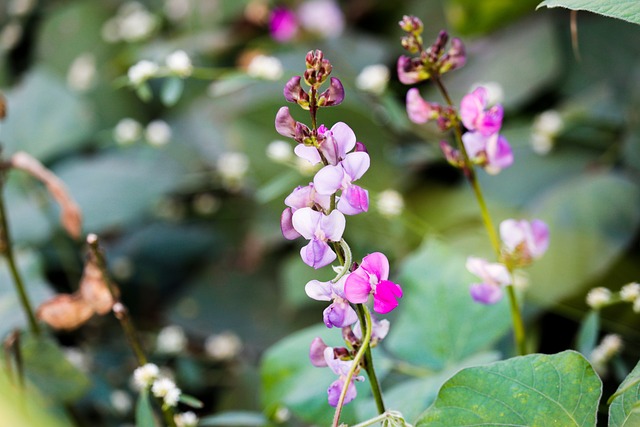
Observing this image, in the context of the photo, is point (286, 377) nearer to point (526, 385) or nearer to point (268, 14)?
point (526, 385)

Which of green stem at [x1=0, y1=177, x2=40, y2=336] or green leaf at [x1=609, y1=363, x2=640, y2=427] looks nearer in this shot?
green leaf at [x1=609, y1=363, x2=640, y2=427]

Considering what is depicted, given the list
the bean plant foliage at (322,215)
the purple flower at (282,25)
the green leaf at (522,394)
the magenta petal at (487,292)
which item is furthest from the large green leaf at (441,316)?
the purple flower at (282,25)

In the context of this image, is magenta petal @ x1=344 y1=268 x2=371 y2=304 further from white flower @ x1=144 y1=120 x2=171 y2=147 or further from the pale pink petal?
white flower @ x1=144 y1=120 x2=171 y2=147

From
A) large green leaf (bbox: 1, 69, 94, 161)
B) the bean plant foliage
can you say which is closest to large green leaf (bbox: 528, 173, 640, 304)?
the bean plant foliage

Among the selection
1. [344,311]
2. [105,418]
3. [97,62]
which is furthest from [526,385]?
[97,62]

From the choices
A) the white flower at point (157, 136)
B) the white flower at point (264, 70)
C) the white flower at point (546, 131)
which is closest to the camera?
the white flower at point (264, 70)

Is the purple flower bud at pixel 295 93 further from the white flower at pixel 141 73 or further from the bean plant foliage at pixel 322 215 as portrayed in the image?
the white flower at pixel 141 73
